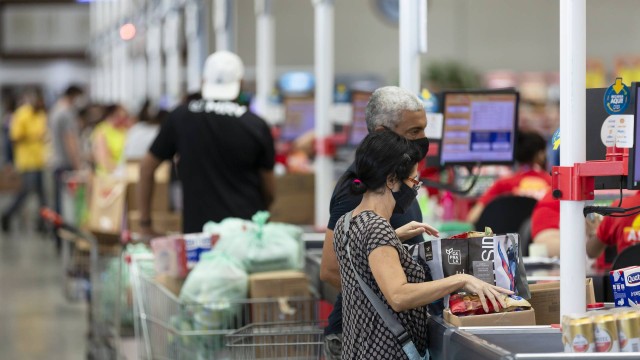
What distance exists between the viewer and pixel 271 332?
4332 millimetres

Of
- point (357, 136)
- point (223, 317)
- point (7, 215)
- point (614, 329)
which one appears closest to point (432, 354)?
point (614, 329)

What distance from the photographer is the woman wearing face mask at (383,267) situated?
3.52 metres

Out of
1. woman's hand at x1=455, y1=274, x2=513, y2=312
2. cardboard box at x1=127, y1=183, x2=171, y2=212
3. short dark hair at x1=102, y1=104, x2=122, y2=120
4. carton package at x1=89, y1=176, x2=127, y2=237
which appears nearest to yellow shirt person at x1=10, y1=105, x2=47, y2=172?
short dark hair at x1=102, y1=104, x2=122, y2=120

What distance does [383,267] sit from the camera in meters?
3.54

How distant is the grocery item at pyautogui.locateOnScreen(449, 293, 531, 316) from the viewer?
3.57 metres

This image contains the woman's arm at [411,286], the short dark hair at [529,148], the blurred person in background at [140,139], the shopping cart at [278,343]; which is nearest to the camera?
the woman's arm at [411,286]

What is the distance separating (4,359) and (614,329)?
648 centimetres

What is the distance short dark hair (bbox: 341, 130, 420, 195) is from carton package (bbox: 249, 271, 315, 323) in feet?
4.97

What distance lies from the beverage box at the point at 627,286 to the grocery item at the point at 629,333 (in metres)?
0.55

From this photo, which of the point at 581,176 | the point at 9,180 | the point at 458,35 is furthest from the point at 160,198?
the point at 458,35

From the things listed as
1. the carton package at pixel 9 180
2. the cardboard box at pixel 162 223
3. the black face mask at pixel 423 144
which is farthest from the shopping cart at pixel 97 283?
the carton package at pixel 9 180

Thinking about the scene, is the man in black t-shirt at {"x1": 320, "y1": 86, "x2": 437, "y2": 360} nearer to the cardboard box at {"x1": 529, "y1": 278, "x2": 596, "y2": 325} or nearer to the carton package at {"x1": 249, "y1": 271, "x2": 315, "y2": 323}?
the cardboard box at {"x1": 529, "y1": 278, "x2": 596, "y2": 325}

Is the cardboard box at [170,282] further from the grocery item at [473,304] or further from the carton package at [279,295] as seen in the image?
the grocery item at [473,304]

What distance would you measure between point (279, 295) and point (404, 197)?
1523 millimetres
